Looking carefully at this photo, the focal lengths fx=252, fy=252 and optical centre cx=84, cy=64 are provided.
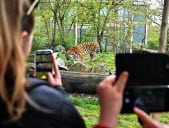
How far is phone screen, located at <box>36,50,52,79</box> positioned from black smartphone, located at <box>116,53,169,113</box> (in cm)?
59

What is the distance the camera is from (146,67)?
2.79 ft

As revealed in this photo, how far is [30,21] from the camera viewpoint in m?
0.75

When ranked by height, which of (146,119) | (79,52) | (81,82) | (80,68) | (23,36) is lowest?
(81,82)

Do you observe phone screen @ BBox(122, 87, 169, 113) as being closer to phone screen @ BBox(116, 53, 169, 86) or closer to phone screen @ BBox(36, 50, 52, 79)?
phone screen @ BBox(116, 53, 169, 86)

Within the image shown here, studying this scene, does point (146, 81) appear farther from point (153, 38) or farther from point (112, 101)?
point (153, 38)

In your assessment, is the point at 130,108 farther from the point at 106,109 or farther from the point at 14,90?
the point at 14,90

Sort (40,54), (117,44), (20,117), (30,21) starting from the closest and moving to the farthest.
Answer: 1. (20,117)
2. (30,21)
3. (40,54)
4. (117,44)

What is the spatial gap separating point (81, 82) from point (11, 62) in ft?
14.5

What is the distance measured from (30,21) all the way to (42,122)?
298 mm

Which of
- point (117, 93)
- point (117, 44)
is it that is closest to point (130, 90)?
point (117, 93)

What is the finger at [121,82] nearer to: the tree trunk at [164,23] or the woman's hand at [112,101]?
the woman's hand at [112,101]

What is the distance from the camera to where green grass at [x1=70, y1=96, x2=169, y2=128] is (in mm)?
3473

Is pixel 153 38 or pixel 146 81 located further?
pixel 153 38

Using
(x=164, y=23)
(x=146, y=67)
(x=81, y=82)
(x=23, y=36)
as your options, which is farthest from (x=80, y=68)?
(x=23, y=36)
